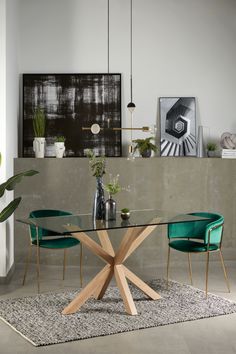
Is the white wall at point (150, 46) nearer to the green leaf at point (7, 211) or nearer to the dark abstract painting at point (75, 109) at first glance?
the dark abstract painting at point (75, 109)

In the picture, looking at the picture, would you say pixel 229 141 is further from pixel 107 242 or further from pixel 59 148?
pixel 107 242

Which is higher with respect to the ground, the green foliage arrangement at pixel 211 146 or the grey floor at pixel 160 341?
the green foliage arrangement at pixel 211 146

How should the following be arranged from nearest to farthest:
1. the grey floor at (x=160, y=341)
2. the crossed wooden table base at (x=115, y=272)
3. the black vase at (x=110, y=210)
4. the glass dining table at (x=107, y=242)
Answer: the grey floor at (x=160, y=341) < the glass dining table at (x=107, y=242) < the crossed wooden table base at (x=115, y=272) < the black vase at (x=110, y=210)

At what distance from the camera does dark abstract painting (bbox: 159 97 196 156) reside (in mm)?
7754

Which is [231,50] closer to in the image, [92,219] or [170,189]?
[170,189]

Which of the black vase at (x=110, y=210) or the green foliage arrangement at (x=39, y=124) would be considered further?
the green foliage arrangement at (x=39, y=124)

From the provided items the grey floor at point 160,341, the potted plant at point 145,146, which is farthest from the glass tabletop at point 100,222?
the potted plant at point 145,146

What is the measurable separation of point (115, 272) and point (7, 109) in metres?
2.14

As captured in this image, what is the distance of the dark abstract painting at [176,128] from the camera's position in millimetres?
7754

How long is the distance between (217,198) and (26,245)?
91.7 inches

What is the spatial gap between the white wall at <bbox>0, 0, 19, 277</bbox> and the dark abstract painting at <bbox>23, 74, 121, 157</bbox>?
16.5 inches

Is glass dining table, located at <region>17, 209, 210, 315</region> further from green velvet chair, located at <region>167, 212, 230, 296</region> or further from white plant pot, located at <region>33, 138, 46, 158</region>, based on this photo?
white plant pot, located at <region>33, 138, 46, 158</region>

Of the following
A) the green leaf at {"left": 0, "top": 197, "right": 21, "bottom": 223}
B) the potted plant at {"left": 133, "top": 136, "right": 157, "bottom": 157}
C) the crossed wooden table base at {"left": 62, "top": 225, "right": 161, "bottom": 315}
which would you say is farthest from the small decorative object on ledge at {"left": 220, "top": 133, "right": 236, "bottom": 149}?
the green leaf at {"left": 0, "top": 197, "right": 21, "bottom": 223}

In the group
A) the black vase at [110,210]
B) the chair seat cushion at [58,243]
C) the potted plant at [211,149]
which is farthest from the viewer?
the potted plant at [211,149]
